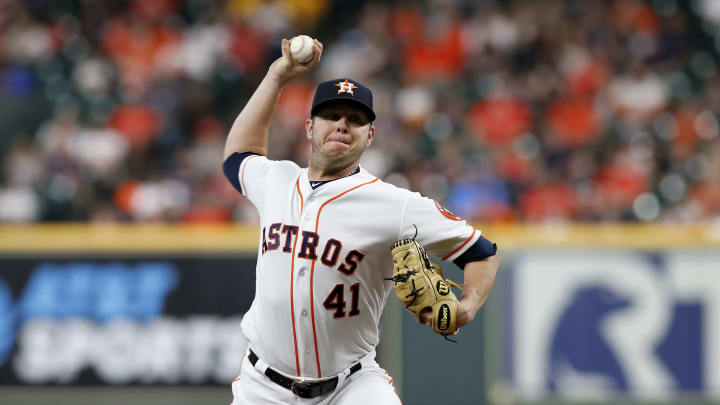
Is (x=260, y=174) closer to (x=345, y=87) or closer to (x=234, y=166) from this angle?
(x=234, y=166)

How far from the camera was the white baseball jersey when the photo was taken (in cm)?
359

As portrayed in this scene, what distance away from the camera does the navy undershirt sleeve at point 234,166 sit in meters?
4.10

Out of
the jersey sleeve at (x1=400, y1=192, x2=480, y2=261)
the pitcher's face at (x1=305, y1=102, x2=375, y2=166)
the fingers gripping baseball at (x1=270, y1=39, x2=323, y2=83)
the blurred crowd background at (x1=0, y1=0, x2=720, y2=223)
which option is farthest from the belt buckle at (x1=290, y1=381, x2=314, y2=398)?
the blurred crowd background at (x1=0, y1=0, x2=720, y2=223)

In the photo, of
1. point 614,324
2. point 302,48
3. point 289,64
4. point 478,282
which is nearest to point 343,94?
point 302,48

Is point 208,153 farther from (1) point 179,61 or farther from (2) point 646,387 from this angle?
(2) point 646,387

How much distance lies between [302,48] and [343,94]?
1.20ft

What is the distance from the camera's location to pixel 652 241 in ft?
A: 24.0

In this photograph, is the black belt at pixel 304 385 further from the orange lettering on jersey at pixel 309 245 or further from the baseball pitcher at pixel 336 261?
the orange lettering on jersey at pixel 309 245

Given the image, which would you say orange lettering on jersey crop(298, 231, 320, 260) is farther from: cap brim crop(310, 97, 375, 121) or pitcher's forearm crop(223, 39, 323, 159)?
pitcher's forearm crop(223, 39, 323, 159)

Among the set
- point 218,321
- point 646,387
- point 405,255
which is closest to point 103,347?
point 218,321

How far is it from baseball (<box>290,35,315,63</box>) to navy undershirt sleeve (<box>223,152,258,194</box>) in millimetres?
549

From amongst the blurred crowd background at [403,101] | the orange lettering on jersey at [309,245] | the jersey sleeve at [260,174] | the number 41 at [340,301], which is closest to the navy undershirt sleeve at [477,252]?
the number 41 at [340,301]

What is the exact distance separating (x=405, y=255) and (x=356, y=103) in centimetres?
64

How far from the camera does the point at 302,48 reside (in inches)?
150
